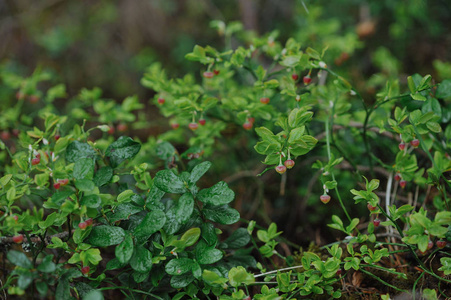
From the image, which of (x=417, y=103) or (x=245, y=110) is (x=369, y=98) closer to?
(x=417, y=103)

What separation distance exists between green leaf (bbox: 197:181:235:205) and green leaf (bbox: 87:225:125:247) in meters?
0.26

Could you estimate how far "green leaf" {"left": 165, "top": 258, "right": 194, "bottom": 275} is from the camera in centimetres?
103

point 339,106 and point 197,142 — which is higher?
point 339,106

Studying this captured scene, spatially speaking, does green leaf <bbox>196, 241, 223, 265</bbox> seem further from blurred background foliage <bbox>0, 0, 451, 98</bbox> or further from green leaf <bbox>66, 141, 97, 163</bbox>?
blurred background foliage <bbox>0, 0, 451, 98</bbox>

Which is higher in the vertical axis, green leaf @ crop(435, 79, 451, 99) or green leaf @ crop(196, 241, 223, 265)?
green leaf @ crop(435, 79, 451, 99)

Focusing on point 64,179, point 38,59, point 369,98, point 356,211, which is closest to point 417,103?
point 356,211

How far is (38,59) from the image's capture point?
120 inches

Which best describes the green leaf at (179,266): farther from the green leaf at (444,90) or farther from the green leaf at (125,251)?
the green leaf at (444,90)

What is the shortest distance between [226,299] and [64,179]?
0.58 m

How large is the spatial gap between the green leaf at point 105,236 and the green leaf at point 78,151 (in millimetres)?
251

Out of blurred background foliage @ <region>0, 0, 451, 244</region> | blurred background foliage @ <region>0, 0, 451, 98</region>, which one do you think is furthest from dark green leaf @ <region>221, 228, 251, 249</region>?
blurred background foliage @ <region>0, 0, 451, 98</region>

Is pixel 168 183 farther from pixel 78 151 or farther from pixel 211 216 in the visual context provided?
pixel 78 151

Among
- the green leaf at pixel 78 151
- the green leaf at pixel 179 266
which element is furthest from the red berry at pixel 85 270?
the green leaf at pixel 78 151

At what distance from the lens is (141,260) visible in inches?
40.5
